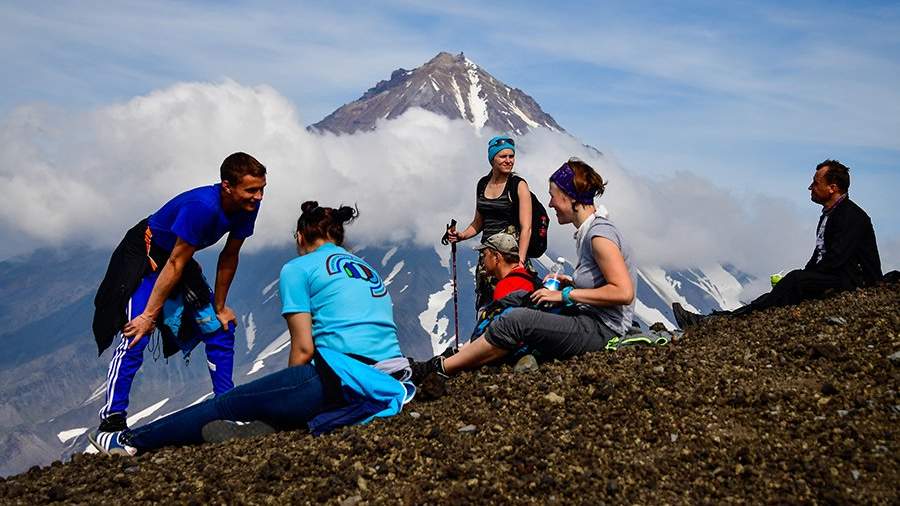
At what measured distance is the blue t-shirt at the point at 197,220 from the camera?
7.71 metres

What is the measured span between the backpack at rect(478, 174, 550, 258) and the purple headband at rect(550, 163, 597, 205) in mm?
2760

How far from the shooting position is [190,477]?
660 cm

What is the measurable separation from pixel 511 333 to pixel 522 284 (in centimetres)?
129

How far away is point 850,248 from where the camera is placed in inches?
450

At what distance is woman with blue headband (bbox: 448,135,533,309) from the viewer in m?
11.0

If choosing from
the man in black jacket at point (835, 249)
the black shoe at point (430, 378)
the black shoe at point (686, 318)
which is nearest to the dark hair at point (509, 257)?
the black shoe at point (430, 378)

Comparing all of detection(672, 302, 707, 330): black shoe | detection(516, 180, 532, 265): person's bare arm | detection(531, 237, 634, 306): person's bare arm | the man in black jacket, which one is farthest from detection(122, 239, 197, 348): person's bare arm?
the man in black jacket

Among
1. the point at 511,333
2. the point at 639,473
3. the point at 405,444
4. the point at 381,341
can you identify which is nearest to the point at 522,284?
the point at 511,333

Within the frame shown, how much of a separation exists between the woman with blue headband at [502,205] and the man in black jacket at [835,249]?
11.1 feet

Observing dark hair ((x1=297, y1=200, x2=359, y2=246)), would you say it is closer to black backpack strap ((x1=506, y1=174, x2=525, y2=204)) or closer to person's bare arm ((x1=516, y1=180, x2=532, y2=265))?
person's bare arm ((x1=516, y1=180, x2=532, y2=265))

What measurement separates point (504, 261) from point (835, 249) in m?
4.40

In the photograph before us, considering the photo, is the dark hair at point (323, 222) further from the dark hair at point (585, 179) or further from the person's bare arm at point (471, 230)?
the person's bare arm at point (471, 230)

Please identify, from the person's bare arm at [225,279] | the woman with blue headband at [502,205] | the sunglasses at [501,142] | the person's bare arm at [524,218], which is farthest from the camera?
the sunglasses at [501,142]

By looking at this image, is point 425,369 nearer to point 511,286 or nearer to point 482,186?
point 511,286
